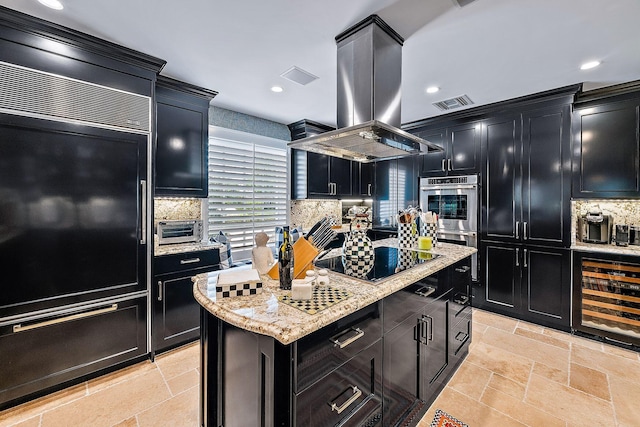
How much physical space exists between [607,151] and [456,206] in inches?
61.9

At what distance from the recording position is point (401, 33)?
202 cm

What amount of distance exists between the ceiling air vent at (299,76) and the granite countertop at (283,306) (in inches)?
76.5

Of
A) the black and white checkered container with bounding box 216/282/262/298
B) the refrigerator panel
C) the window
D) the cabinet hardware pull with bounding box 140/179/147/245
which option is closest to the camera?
the black and white checkered container with bounding box 216/282/262/298

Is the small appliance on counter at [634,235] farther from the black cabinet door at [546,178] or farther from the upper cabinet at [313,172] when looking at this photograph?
the upper cabinet at [313,172]

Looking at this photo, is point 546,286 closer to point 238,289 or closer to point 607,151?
point 607,151

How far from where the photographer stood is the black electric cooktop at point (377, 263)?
5.58 feet

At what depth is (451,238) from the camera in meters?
3.86

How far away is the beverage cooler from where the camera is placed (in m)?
2.71

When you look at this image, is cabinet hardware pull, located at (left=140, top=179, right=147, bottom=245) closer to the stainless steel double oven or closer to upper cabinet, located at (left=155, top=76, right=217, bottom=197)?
upper cabinet, located at (left=155, top=76, right=217, bottom=197)

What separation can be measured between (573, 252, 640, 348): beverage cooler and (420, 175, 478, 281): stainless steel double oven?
1.03 m

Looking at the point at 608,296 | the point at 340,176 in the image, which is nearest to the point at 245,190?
the point at 340,176

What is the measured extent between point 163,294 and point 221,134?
2.05 meters

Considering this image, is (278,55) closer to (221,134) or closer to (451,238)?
(221,134)

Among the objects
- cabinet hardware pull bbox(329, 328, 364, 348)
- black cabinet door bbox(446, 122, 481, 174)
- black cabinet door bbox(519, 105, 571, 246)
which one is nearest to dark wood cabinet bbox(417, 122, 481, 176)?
black cabinet door bbox(446, 122, 481, 174)
